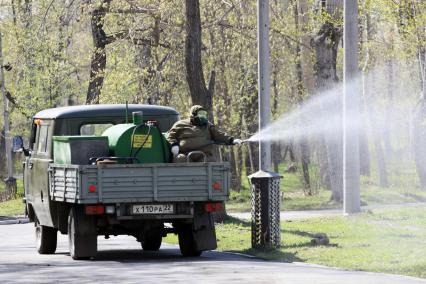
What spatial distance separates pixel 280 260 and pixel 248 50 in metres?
24.5

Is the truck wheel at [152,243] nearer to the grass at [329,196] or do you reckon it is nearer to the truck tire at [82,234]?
the truck tire at [82,234]

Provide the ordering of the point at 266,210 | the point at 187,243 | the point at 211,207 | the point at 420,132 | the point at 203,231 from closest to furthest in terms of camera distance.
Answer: the point at 211,207 → the point at 203,231 → the point at 187,243 → the point at 266,210 → the point at 420,132

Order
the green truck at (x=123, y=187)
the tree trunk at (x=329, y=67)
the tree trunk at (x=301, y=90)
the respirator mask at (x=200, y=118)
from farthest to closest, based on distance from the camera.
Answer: the tree trunk at (x=301, y=90) < the tree trunk at (x=329, y=67) < the respirator mask at (x=200, y=118) < the green truck at (x=123, y=187)

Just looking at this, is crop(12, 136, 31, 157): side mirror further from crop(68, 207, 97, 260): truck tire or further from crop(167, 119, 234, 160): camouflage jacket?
crop(68, 207, 97, 260): truck tire

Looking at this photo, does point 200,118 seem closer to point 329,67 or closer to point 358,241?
point 358,241

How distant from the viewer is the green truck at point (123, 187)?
17.3 metres

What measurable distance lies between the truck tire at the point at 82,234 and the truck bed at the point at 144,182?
285 mm

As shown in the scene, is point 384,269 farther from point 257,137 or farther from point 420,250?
point 257,137

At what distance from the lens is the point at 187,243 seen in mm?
18359

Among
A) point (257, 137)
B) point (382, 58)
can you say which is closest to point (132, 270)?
point (257, 137)

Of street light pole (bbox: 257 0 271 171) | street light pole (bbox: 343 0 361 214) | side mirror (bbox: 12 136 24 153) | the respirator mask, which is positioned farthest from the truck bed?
street light pole (bbox: 343 0 361 214)

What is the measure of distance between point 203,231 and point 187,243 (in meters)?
0.45

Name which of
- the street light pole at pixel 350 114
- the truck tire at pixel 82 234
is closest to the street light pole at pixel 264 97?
the truck tire at pixel 82 234

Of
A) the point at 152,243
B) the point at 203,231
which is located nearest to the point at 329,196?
the point at 152,243
